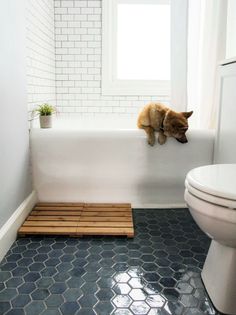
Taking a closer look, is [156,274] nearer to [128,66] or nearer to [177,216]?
[177,216]

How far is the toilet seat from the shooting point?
40.1 inches

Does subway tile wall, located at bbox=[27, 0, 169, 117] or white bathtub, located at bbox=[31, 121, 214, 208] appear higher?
subway tile wall, located at bbox=[27, 0, 169, 117]

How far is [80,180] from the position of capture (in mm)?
2174

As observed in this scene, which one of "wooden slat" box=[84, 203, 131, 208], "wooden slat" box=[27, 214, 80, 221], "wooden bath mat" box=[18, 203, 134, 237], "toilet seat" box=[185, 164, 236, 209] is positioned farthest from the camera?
"wooden slat" box=[84, 203, 131, 208]

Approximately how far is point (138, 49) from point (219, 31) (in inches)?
42.1

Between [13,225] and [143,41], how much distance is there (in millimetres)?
2217

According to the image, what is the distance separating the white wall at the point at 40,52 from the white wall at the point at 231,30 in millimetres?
1422

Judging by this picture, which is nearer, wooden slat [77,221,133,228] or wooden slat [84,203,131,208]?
wooden slat [77,221,133,228]

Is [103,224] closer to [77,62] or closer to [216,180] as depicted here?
[216,180]

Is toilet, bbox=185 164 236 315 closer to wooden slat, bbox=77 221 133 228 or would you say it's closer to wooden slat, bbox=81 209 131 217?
wooden slat, bbox=77 221 133 228

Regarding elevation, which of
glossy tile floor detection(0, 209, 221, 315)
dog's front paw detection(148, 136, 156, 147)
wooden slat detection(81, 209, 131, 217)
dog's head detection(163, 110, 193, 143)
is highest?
dog's head detection(163, 110, 193, 143)

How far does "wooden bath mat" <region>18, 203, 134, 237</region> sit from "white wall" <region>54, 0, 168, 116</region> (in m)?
1.21

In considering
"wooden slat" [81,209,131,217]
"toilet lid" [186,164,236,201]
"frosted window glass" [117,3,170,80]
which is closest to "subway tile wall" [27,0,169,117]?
"frosted window glass" [117,3,170,80]

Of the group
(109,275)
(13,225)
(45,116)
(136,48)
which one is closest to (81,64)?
(136,48)
